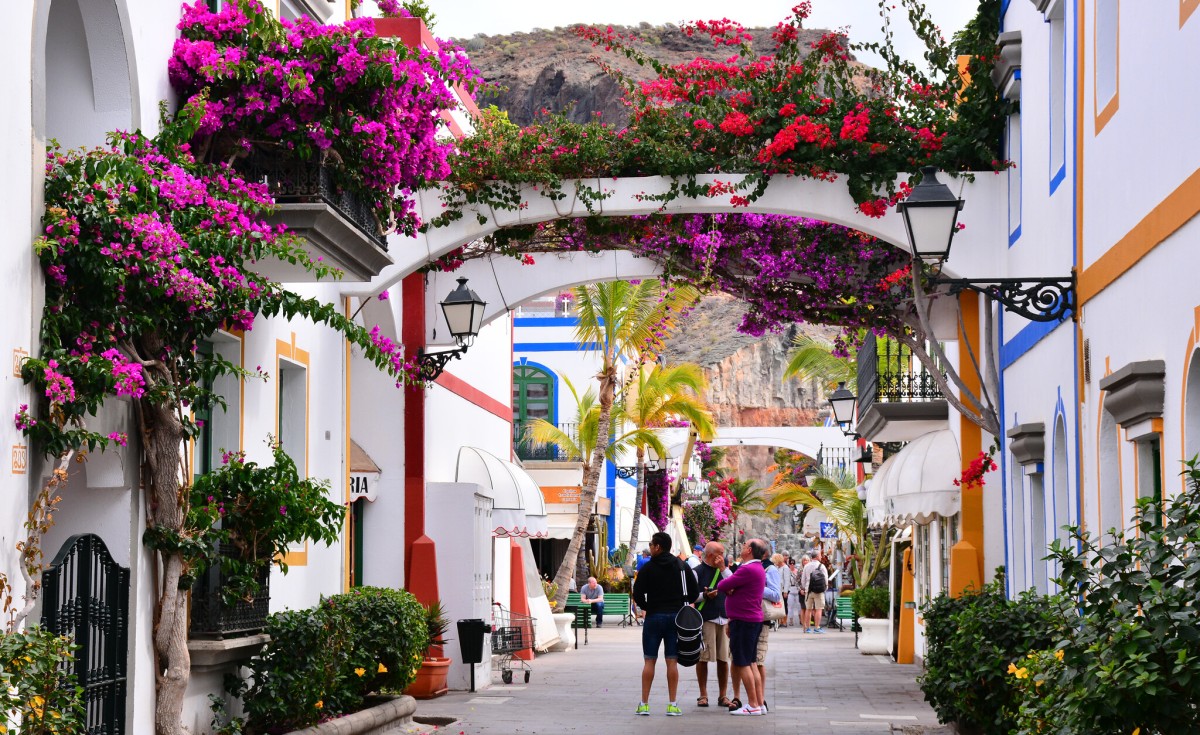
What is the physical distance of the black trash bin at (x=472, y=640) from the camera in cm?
1814

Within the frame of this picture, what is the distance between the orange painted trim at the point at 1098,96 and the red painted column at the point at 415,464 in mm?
10296

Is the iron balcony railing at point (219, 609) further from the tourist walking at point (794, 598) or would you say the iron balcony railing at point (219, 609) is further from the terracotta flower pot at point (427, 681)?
the tourist walking at point (794, 598)

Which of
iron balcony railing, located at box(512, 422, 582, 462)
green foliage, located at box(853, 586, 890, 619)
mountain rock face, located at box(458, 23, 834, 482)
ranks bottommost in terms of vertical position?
green foliage, located at box(853, 586, 890, 619)

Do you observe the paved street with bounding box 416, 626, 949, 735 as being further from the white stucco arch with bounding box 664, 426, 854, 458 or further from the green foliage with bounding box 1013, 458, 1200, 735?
the white stucco arch with bounding box 664, 426, 854, 458

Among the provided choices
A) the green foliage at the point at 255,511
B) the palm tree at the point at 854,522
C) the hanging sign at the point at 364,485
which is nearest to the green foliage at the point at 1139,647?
the green foliage at the point at 255,511

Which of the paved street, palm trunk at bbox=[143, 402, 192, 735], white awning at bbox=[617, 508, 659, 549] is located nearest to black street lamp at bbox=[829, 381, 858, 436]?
the paved street

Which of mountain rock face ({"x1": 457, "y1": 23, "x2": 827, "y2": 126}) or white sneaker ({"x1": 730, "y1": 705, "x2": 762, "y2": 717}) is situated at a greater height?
mountain rock face ({"x1": 457, "y1": 23, "x2": 827, "y2": 126})

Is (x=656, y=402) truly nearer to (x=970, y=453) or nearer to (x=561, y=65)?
(x=970, y=453)

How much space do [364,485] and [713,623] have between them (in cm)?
463

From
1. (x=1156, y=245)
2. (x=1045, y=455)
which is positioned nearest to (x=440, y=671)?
(x=1045, y=455)

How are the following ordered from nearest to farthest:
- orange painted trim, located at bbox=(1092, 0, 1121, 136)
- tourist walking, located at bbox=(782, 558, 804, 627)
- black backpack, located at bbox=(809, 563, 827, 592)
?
orange painted trim, located at bbox=(1092, 0, 1121, 136) < black backpack, located at bbox=(809, 563, 827, 592) < tourist walking, located at bbox=(782, 558, 804, 627)

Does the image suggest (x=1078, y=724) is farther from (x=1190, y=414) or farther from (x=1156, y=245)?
(x=1156, y=245)

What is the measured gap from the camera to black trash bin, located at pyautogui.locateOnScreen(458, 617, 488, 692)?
18.1 m

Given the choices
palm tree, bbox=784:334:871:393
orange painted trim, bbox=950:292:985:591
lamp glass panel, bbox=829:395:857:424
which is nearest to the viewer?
orange painted trim, bbox=950:292:985:591
